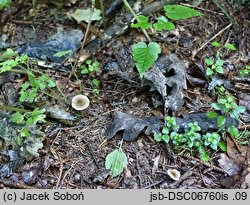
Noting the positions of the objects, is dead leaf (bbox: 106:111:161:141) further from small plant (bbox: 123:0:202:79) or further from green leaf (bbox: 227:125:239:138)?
green leaf (bbox: 227:125:239:138)

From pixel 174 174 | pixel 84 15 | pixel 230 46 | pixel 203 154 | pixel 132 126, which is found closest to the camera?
pixel 174 174

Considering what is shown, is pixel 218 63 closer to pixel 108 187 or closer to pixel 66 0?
pixel 108 187

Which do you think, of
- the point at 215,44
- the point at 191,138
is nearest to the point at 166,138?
the point at 191,138

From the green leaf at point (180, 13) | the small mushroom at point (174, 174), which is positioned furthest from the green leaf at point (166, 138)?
the green leaf at point (180, 13)

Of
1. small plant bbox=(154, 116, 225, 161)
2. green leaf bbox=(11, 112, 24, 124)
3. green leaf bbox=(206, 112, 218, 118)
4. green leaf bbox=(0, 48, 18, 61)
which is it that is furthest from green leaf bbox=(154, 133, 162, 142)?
green leaf bbox=(0, 48, 18, 61)

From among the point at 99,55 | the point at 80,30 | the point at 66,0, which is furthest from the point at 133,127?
the point at 66,0

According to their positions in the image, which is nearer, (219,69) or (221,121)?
(221,121)

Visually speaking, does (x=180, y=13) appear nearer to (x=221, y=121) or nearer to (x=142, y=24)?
(x=142, y=24)
